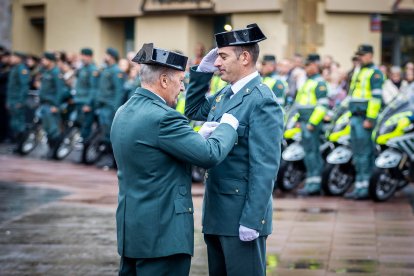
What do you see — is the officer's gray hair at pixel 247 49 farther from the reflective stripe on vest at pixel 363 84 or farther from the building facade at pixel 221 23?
the building facade at pixel 221 23

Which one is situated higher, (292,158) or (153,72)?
(153,72)

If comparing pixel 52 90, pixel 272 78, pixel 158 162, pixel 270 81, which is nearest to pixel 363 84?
pixel 270 81

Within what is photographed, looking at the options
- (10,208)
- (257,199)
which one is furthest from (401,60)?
(257,199)

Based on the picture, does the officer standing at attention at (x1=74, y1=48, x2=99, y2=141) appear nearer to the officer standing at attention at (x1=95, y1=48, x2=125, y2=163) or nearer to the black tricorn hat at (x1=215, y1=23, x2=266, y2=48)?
the officer standing at attention at (x1=95, y1=48, x2=125, y2=163)

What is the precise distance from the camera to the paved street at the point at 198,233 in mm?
9297

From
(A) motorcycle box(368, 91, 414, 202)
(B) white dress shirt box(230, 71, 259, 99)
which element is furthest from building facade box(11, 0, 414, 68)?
(B) white dress shirt box(230, 71, 259, 99)

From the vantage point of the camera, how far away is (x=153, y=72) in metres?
5.92

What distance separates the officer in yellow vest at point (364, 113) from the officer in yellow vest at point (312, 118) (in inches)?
28.1

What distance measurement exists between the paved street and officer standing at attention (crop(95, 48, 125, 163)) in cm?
291

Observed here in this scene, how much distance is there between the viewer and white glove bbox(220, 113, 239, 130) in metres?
5.95

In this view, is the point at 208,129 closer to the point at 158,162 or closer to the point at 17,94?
the point at 158,162

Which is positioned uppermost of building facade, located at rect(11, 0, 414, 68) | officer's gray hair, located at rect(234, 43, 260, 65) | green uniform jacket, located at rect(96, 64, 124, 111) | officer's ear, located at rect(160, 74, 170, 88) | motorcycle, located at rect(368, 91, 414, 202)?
building facade, located at rect(11, 0, 414, 68)

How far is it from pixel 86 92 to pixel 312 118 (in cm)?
634

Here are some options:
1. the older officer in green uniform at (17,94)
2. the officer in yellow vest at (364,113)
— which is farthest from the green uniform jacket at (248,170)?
the older officer in green uniform at (17,94)
